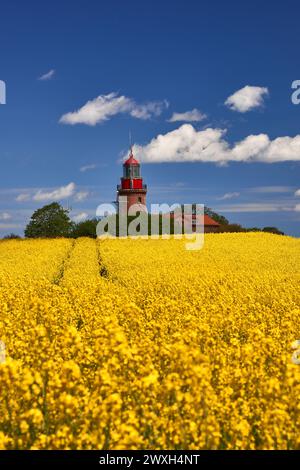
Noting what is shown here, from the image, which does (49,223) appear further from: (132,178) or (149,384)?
(149,384)

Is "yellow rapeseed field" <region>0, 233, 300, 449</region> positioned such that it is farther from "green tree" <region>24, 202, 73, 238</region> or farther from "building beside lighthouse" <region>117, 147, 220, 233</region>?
"building beside lighthouse" <region>117, 147, 220, 233</region>

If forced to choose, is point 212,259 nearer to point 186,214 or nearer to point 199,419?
point 199,419

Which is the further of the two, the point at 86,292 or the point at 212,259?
the point at 212,259

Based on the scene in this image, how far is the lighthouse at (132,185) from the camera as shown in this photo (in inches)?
3292

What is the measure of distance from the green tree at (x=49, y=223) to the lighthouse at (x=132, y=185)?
46.5ft

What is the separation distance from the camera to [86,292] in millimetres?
16266

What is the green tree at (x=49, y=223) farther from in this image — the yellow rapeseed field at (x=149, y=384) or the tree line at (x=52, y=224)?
the yellow rapeseed field at (x=149, y=384)

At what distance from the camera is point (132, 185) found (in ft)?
278

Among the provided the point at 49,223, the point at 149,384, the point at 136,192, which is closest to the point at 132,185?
the point at 136,192

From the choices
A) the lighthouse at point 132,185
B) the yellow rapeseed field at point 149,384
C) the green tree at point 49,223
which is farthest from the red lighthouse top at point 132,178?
the yellow rapeseed field at point 149,384

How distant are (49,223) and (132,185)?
18.7 m
